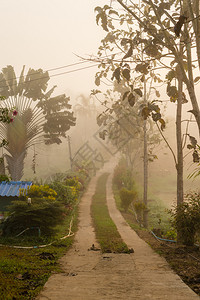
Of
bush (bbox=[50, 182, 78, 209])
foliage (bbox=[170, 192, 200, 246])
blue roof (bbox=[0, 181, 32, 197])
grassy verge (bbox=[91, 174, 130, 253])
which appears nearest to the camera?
foliage (bbox=[170, 192, 200, 246])

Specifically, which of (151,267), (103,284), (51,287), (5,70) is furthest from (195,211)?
(5,70)

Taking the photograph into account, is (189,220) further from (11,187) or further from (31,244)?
(11,187)

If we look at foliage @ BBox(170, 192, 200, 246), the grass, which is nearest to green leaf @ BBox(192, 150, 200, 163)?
foliage @ BBox(170, 192, 200, 246)

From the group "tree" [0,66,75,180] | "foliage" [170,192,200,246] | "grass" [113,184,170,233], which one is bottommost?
"grass" [113,184,170,233]

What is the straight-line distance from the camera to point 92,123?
315 feet

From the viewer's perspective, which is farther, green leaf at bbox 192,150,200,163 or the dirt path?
green leaf at bbox 192,150,200,163

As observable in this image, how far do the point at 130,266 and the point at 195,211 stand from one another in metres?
2.95

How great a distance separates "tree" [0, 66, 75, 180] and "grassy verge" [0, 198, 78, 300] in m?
12.9

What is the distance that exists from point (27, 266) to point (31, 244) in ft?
10.7

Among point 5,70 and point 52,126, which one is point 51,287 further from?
point 5,70

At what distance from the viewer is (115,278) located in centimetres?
579

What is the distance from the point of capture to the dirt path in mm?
4656

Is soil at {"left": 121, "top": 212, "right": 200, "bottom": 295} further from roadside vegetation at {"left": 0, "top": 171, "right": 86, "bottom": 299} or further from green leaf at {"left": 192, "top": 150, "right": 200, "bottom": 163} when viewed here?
roadside vegetation at {"left": 0, "top": 171, "right": 86, "bottom": 299}

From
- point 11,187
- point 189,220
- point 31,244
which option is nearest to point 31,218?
point 31,244
